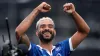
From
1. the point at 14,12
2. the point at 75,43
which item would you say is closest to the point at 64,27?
the point at 14,12

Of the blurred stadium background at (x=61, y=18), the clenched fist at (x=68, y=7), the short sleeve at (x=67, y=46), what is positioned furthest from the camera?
the blurred stadium background at (x=61, y=18)

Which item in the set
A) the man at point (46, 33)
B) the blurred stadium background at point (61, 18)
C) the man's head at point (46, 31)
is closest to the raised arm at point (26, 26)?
the man at point (46, 33)

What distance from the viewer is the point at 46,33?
582 centimetres

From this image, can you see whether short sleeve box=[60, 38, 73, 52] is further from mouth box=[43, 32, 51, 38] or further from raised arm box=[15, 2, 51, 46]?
raised arm box=[15, 2, 51, 46]

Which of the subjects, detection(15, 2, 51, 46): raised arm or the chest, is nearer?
detection(15, 2, 51, 46): raised arm

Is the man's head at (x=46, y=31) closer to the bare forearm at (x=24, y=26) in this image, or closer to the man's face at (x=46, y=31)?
the man's face at (x=46, y=31)

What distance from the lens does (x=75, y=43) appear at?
6145 millimetres

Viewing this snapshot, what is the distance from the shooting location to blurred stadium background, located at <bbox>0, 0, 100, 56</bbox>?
9.23m

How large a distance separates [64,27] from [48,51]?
3.24 metres

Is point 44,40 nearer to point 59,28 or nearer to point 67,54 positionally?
point 67,54

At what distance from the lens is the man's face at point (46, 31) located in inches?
229

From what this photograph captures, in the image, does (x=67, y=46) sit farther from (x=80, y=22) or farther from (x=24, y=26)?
(x=24, y=26)

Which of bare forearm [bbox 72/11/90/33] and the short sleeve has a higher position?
bare forearm [bbox 72/11/90/33]

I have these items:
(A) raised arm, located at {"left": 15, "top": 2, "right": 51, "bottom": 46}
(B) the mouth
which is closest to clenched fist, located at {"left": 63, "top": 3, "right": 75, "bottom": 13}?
(A) raised arm, located at {"left": 15, "top": 2, "right": 51, "bottom": 46}
